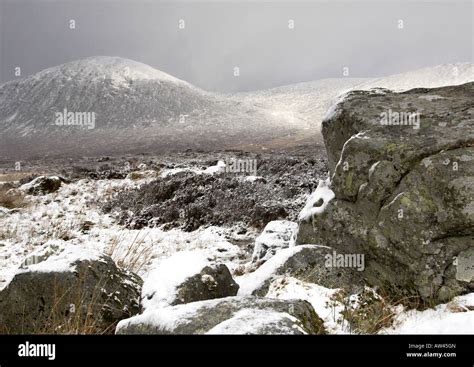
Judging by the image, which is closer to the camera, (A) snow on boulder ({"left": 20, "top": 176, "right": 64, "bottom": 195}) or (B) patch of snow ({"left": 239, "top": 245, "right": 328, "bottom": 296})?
(B) patch of snow ({"left": 239, "top": 245, "right": 328, "bottom": 296})

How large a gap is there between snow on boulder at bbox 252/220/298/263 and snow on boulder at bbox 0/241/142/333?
10.3ft

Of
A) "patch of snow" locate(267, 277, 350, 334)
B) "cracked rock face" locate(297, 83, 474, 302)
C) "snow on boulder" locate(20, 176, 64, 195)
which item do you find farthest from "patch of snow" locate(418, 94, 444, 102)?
"snow on boulder" locate(20, 176, 64, 195)

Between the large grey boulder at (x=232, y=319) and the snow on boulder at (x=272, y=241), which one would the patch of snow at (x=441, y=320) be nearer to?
the large grey boulder at (x=232, y=319)

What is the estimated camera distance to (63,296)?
390 cm

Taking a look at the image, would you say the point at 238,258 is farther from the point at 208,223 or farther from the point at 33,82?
the point at 33,82

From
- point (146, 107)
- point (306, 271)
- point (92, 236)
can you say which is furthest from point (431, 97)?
point (146, 107)

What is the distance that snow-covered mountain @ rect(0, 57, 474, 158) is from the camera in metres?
64.4

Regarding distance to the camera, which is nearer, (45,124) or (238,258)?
(238,258)

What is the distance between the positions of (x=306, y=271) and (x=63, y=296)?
8.46 feet

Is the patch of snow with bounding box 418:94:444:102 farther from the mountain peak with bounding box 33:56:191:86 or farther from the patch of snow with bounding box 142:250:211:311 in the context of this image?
the mountain peak with bounding box 33:56:191:86

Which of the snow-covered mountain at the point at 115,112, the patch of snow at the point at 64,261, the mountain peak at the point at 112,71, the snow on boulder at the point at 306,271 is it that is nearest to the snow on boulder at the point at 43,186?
the patch of snow at the point at 64,261

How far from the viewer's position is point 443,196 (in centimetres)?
422
